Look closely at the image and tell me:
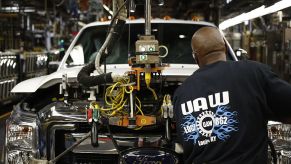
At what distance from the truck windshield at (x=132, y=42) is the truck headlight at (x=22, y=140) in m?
1.58

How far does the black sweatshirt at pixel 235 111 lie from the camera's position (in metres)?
2.12

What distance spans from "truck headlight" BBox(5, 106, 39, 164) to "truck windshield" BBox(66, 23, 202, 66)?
1.58 m

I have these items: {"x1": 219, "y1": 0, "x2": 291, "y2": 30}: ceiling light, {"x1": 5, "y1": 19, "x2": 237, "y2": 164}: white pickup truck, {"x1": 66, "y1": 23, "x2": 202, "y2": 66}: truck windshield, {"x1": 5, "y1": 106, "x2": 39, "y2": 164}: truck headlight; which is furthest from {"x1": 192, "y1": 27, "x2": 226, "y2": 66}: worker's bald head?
{"x1": 219, "y1": 0, "x2": 291, "y2": 30}: ceiling light

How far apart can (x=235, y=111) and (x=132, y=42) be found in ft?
9.81

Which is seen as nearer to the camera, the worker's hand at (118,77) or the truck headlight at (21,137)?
the worker's hand at (118,77)

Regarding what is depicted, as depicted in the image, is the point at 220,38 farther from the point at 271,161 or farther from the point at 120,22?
the point at 120,22

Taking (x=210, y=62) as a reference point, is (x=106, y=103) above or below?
below

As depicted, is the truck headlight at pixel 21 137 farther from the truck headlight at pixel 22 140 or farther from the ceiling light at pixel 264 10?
the ceiling light at pixel 264 10

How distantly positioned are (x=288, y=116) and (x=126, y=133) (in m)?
1.39

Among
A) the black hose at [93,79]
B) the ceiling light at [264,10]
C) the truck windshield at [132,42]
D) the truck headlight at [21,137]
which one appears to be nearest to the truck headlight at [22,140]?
the truck headlight at [21,137]

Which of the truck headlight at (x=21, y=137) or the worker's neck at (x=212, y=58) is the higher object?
the worker's neck at (x=212, y=58)

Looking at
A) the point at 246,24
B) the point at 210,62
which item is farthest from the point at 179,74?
the point at 246,24

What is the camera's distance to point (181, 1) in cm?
1911

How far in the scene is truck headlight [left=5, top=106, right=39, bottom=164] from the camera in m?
3.24
